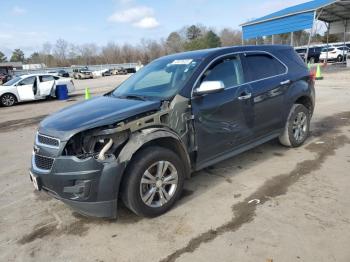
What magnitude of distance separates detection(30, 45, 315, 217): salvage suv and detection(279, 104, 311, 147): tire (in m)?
0.11

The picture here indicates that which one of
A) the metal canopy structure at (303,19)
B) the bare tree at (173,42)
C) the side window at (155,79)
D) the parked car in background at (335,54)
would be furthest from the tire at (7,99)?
the bare tree at (173,42)

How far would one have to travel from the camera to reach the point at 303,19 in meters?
23.2

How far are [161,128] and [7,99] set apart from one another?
15131 mm

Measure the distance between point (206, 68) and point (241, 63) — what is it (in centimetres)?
74

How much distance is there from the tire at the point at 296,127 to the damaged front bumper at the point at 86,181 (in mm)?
3324

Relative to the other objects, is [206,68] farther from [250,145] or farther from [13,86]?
[13,86]

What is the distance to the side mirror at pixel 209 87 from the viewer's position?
13.2ft

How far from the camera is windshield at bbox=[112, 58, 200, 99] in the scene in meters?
4.21

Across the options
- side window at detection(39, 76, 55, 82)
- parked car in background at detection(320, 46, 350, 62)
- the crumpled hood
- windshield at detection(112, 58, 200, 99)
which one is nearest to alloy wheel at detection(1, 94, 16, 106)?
side window at detection(39, 76, 55, 82)

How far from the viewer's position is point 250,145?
16.2 ft

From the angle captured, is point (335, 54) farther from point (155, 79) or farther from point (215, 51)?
point (155, 79)

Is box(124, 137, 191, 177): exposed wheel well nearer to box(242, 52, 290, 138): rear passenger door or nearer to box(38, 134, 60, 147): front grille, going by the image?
box(38, 134, 60, 147): front grille

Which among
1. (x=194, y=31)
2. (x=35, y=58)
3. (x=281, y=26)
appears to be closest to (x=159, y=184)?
(x=281, y=26)

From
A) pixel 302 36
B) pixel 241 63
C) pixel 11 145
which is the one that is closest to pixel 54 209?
pixel 241 63
